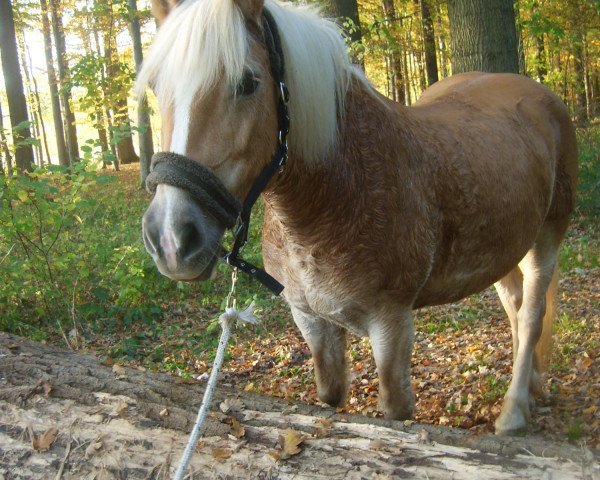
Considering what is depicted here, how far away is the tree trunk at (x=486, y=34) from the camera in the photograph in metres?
6.67

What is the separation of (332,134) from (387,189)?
0.40m

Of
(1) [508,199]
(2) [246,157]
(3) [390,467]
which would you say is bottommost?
(3) [390,467]

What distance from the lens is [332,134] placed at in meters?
2.62

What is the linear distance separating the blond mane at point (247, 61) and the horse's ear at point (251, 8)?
0.16ft

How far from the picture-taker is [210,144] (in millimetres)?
2037

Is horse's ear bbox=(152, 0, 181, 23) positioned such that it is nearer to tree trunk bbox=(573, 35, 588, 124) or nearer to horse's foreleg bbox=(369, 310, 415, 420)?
horse's foreleg bbox=(369, 310, 415, 420)

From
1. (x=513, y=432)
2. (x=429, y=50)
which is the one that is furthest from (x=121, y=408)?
(x=429, y=50)

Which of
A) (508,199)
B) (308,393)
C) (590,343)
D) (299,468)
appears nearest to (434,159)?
(508,199)

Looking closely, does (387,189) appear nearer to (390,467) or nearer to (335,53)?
(335,53)

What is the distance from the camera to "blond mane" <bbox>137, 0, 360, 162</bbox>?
6.75 feet

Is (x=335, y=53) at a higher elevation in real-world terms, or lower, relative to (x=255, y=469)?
higher

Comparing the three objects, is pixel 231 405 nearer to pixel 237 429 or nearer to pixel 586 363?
pixel 237 429

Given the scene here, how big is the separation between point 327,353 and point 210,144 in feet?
5.75

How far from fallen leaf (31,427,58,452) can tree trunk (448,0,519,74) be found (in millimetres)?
6144
